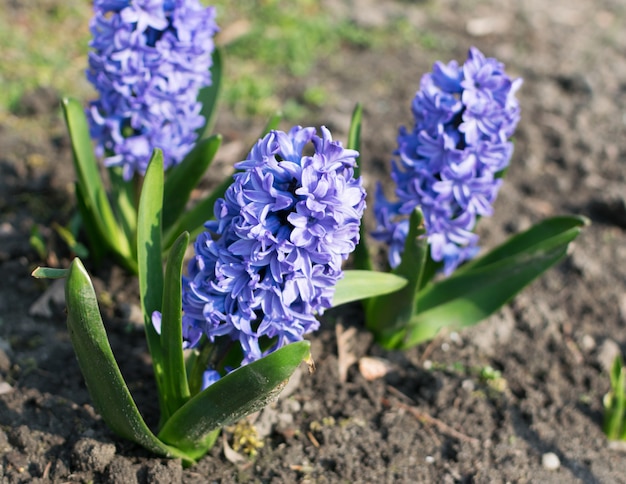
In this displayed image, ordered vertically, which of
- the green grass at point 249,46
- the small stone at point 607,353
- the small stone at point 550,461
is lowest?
the small stone at point 607,353

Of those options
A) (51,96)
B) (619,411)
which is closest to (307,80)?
(51,96)

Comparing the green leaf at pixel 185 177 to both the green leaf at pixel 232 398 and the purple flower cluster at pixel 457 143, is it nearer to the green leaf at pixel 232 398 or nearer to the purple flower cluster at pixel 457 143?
the purple flower cluster at pixel 457 143

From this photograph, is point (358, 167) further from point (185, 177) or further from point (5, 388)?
point (5, 388)

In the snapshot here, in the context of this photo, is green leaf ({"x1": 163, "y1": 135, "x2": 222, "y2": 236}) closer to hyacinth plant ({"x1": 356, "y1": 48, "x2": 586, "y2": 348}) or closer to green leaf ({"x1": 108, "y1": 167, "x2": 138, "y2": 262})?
green leaf ({"x1": 108, "y1": 167, "x2": 138, "y2": 262})

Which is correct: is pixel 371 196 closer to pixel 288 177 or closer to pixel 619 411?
pixel 619 411

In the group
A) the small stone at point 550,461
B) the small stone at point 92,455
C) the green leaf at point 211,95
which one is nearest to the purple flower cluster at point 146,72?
the green leaf at point 211,95

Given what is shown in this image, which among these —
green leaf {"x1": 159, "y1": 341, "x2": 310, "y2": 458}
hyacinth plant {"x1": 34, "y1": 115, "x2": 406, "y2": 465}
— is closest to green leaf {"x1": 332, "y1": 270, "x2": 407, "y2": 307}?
hyacinth plant {"x1": 34, "y1": 115, "x2": 406, "y2": 465}

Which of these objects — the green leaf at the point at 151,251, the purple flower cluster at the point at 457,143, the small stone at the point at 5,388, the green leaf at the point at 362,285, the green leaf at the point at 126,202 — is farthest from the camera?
the green leaf at the point at 126,202
